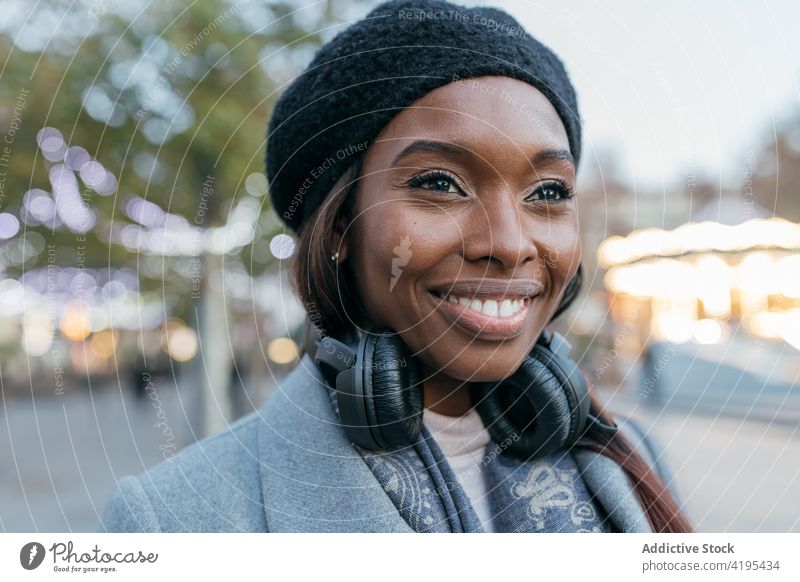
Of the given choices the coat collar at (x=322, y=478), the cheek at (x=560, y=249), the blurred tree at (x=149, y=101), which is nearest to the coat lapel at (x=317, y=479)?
the coat collar at (x=322, y=478)

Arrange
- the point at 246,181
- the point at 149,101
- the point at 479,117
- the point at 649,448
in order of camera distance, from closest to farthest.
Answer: the point at 479,117, the point at 649,448, the point at 149,101, the point at 246,181

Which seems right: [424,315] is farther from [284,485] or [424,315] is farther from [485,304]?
[284,485]

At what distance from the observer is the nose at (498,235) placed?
1.12 meters

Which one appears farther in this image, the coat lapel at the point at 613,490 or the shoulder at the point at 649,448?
the shoulder at the point at 649,448

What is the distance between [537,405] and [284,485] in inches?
19.2

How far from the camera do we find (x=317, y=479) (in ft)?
4.15

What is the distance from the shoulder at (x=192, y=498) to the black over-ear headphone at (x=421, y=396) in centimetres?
24

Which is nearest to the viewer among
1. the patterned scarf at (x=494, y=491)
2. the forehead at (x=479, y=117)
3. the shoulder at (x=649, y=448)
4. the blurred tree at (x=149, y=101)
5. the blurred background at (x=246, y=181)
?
the forehead at (x=479, y=117)

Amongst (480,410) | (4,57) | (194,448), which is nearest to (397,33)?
(480,410)

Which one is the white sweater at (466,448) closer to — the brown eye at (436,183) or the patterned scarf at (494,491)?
the patterned scarf at (494,491)

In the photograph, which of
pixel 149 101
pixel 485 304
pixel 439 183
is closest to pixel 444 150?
pixel 439 183

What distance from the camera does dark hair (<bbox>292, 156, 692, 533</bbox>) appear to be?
121cm
